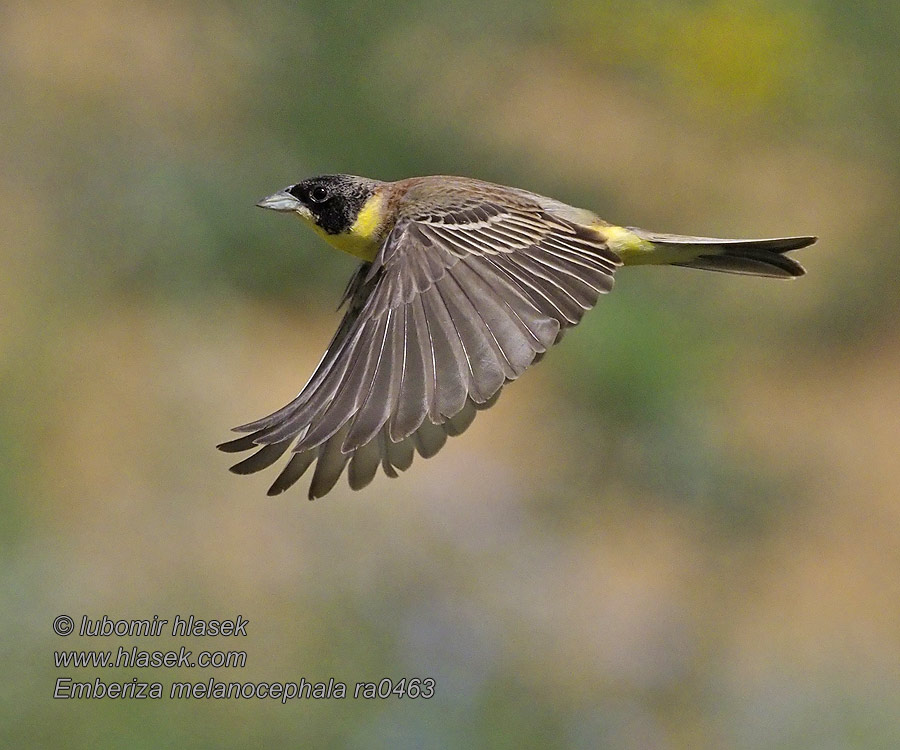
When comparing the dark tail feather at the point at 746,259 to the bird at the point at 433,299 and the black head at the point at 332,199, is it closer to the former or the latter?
the bird at the point at 433,299

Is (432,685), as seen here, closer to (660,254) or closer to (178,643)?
(178,643)

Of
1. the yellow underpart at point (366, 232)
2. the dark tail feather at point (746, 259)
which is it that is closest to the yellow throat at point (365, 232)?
the yellow underpart at point (366, 232)

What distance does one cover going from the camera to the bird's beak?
4.62m

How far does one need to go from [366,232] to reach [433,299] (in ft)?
2.40

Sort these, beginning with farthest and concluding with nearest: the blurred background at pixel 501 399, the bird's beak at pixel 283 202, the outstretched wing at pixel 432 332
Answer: the blurred background at pixel 501 399, the bird's beak at pixel 283 202, the outstretched wing at pixel 432 332

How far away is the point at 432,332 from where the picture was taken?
3.75m

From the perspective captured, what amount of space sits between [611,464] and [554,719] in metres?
3.67

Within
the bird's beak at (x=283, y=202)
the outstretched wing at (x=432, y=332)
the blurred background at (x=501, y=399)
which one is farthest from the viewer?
the blurred background at (x=501, y=399)

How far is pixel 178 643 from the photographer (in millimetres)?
4613

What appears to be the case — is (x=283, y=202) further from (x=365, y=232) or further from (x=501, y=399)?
(x=501, y=399)

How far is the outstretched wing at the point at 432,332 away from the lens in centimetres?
345

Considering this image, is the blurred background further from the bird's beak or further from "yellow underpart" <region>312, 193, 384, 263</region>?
the bird's beak

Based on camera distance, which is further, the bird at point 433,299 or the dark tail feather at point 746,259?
the dark tail feather at point 746,259

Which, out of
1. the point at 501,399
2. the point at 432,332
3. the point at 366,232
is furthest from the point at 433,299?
the point at 501,399
